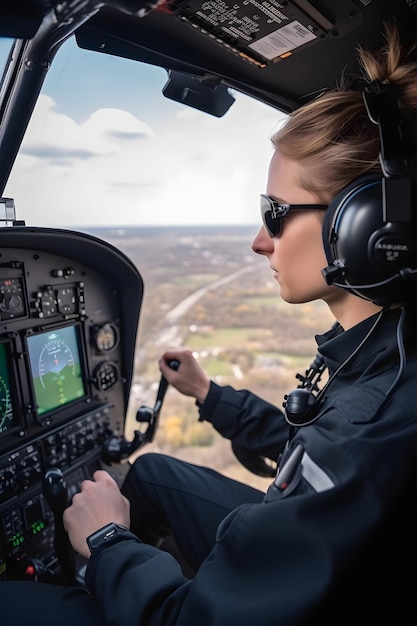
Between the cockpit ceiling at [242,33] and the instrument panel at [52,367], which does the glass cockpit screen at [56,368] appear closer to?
the instrument panel at [52,367]

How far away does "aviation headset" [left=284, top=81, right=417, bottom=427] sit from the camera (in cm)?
86

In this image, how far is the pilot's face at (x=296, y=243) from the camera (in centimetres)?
105

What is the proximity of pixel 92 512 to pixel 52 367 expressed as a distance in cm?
69

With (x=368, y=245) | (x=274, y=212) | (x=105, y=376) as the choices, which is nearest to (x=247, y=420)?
(x=105, y=376)

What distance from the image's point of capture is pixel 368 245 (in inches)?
34.9

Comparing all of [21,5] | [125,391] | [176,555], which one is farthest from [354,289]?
[125,391]

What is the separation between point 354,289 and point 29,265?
1132 mm

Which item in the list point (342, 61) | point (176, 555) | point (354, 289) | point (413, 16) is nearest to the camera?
point (354, 289)

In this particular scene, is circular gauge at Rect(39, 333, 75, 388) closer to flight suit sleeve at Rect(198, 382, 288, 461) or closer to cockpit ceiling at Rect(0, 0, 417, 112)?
flight suit sleeve at Rect(198, 382, 288, 461)

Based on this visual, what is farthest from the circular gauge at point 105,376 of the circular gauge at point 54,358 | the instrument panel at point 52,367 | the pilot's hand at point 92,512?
the pilot's hand at point 92,512

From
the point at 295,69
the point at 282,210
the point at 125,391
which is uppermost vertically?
the point at 295,69

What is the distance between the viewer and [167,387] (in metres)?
1.92

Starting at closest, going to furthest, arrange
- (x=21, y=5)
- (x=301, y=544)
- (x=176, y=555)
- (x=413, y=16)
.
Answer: (x=301, y=544) → (x=21, y=5) → (x=413, y=16) → (x=176, y=555)

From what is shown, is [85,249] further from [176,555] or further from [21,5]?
[176,555]
